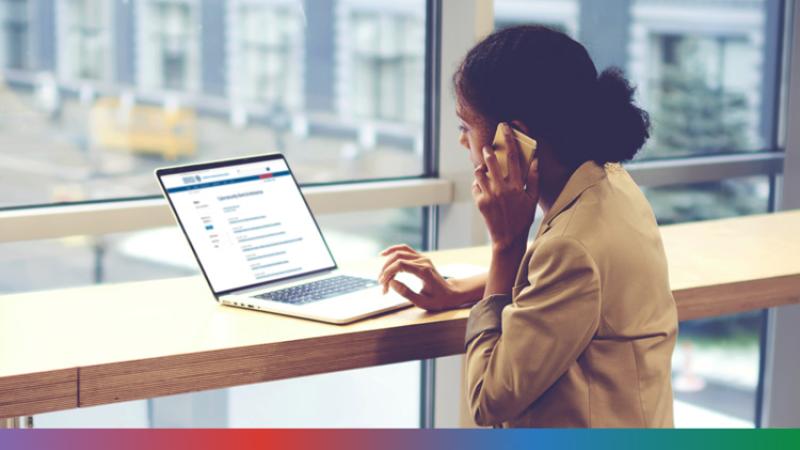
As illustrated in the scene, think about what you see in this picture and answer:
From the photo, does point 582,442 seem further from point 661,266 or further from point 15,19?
point 15,19

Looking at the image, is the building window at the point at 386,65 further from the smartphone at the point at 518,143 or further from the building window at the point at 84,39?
the smartphone at the point at 518,143

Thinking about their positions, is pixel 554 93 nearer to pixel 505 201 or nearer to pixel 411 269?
pixel 505 201

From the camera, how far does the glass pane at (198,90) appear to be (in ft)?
7.77

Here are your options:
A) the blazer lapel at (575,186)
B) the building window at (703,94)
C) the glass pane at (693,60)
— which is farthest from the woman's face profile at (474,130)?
the building window at (703,94)

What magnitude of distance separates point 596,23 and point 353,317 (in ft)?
5.67

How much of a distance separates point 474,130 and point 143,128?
4.19 ft

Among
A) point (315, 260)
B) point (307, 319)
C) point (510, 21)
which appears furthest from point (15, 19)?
point (510, 21)

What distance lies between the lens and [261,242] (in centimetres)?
194

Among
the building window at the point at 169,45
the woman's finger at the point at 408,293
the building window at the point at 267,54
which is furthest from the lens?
the building window at the point at 267,54

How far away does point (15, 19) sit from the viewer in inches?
90.4

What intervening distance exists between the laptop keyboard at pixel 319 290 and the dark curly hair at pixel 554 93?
0.52 meters

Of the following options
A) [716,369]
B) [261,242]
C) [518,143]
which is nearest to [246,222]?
[261,242]

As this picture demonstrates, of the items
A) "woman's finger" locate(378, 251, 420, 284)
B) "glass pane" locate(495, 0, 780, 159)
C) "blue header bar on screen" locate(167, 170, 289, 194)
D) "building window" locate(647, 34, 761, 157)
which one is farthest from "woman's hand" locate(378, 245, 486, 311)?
"building window" locate(647, 34, 761, 157)

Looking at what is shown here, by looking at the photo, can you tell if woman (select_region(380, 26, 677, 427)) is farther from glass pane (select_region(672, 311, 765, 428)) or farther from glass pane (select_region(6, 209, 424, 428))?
glass pane (select_region(672, 311, 765, 428))
